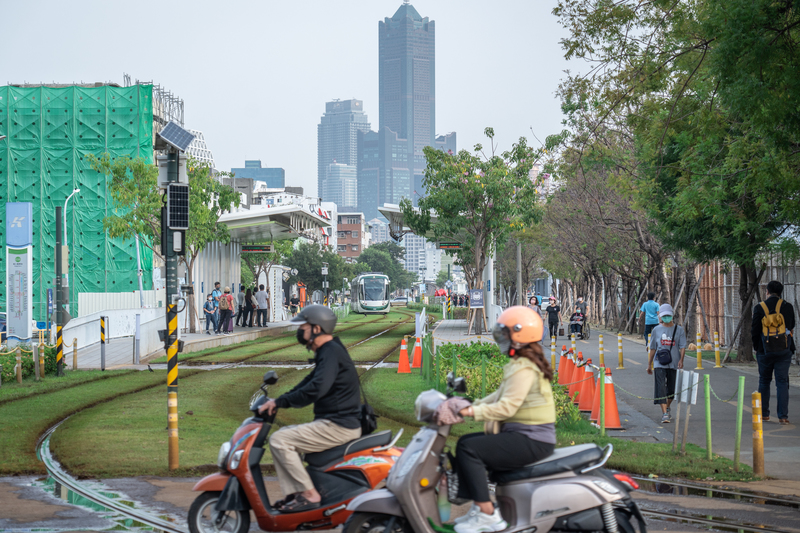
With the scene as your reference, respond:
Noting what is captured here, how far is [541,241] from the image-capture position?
1823 inches

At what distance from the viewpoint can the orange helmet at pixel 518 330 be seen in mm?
5059

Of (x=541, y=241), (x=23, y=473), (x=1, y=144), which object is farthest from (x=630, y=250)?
(x=1, y=144)

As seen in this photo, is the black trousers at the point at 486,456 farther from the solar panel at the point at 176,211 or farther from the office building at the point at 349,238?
the office building at the point at 349,238

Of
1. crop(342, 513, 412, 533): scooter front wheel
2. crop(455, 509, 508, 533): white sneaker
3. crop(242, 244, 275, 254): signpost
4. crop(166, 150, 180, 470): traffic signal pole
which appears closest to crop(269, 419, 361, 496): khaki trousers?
crop(342, 513, 412, 533): scooter front wheel

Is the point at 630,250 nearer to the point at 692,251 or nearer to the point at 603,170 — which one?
the point at 603,170

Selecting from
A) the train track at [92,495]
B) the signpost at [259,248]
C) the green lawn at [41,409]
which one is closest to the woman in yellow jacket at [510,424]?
the train track at [92,495]

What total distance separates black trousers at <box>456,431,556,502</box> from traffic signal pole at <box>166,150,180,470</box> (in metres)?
4.37

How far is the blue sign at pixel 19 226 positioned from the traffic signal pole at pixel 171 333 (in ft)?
50.3

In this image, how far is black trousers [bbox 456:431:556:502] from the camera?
4898 millimetres

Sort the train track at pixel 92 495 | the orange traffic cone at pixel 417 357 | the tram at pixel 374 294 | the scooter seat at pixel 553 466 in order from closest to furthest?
the scooter seat at pixel 553 466
the train track at pixel 92 495
the orange traffic cone at pixel 417 357
the tram at pixel 374 294

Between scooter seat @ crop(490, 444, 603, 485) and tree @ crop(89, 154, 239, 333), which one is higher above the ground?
tree @ crop(89, 154, 239, 333)

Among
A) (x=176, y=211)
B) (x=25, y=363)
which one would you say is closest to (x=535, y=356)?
(x=176, y=211)

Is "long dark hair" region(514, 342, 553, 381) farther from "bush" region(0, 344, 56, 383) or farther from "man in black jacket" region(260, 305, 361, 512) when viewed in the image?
"bush" region(0, 344, 56, 383)

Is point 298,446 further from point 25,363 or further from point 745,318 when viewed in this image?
point 745,318
